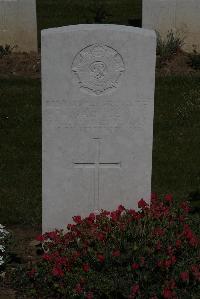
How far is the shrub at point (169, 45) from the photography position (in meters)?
13.6

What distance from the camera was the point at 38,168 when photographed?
31.0 ft

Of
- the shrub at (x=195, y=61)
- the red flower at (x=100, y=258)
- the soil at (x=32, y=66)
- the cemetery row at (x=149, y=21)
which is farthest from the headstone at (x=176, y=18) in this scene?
the red flower at (x=100, y=258)

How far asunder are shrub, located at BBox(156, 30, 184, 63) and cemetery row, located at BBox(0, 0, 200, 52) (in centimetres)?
9

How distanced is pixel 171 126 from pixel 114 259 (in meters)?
5.08

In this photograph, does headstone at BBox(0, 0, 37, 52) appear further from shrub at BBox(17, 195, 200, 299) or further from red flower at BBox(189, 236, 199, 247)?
red flower at BBox(189, 236, 199, 247)

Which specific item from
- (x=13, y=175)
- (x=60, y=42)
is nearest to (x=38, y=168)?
(x=13, y=175)

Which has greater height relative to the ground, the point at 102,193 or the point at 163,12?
the point at 163,12

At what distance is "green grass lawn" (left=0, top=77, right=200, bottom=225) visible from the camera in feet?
28.2

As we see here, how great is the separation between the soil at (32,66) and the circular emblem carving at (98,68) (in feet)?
21.6

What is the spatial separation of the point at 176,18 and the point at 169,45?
2.07 feet

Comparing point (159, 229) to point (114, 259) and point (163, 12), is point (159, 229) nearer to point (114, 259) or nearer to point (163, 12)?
point (114, 259)

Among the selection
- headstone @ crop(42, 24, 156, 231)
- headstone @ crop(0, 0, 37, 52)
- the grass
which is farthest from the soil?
headstone @ crop(42, 24, 156, 231)

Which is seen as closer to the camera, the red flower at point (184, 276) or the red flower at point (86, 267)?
the red flower at point (184, 276)

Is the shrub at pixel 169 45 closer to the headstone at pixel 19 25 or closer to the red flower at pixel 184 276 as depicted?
the headstone at pixel 19 25
